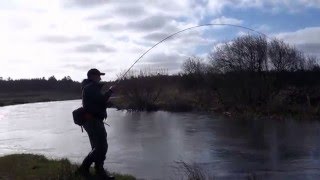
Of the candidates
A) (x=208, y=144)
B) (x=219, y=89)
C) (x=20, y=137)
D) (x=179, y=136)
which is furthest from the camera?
(x=219, y=89)

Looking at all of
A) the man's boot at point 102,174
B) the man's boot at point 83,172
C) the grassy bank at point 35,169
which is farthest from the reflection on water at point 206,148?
the man's boot at point 83,172

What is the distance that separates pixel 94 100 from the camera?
8648 mm

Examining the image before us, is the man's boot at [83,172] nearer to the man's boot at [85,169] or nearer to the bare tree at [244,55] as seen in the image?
the man's boot at [85,169]

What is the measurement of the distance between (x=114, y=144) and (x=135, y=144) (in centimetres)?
89

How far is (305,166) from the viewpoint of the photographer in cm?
1262

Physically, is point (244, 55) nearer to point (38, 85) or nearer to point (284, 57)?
point (284, 57)

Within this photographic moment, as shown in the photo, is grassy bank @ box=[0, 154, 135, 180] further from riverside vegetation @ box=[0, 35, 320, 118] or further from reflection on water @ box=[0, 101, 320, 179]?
riverside vegetation @ box=[0, 35, 320, 118]

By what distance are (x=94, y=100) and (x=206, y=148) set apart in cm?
879

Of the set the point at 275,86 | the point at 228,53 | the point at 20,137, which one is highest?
the point at 228,53

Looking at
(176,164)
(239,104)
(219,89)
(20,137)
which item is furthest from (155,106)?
(176,164)

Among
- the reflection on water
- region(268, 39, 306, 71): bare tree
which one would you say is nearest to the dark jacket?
the reflection on water

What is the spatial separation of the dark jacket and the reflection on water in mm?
3023

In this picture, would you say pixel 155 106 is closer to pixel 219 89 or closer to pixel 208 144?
pixel 219 89

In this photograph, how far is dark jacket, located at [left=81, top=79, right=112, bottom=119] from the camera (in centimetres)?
862
